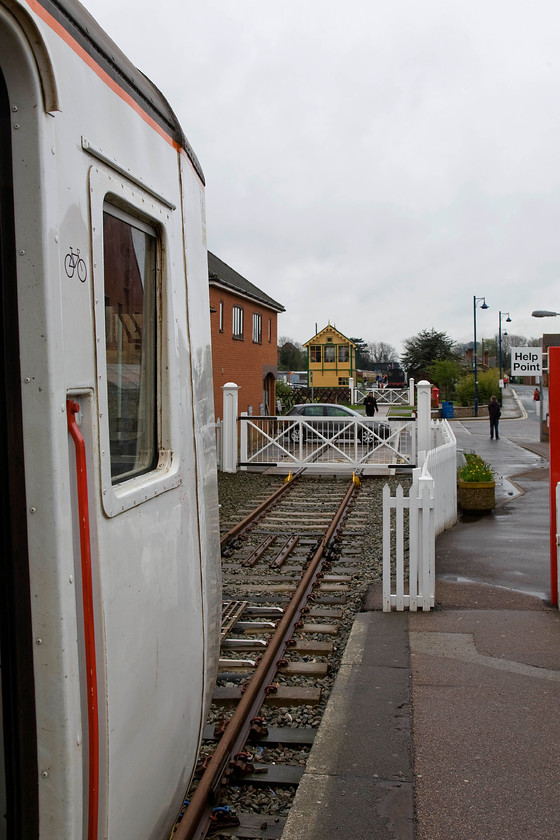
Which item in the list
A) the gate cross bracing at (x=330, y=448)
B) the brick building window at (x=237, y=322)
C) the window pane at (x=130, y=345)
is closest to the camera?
the window pane at (x=130, y=345)

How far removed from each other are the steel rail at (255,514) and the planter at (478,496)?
311cm

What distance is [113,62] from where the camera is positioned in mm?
2553

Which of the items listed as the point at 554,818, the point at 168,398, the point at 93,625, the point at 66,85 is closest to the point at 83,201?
the point at 66,85

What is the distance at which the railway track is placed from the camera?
3.90 metres

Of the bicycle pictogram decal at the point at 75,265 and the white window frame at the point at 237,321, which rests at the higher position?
the white window frame at the point at 237,321

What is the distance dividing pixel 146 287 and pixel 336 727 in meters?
3.00

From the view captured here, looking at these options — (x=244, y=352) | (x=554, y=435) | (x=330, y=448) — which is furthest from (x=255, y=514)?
(x=244, y=352)

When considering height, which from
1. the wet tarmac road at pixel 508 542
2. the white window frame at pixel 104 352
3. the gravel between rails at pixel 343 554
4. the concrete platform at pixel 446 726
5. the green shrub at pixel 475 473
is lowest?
the wet tarmac road at pixel 508 542

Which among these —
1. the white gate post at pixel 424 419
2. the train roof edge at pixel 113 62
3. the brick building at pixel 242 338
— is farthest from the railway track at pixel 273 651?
the brick building at pixel 242 338

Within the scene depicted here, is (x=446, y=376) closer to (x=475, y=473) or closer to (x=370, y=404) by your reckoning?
(x=370, y=404)

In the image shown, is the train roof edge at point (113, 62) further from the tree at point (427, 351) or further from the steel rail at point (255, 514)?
the tree at point (427, 351)

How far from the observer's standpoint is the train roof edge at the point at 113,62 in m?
2.17

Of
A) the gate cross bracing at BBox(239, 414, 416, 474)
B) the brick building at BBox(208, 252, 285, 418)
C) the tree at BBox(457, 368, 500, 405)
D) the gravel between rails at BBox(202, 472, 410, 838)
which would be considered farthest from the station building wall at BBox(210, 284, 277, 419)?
the tree at BBox(457, 368, 500, 405)

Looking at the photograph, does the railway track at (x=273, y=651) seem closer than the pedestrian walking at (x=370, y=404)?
Yes
